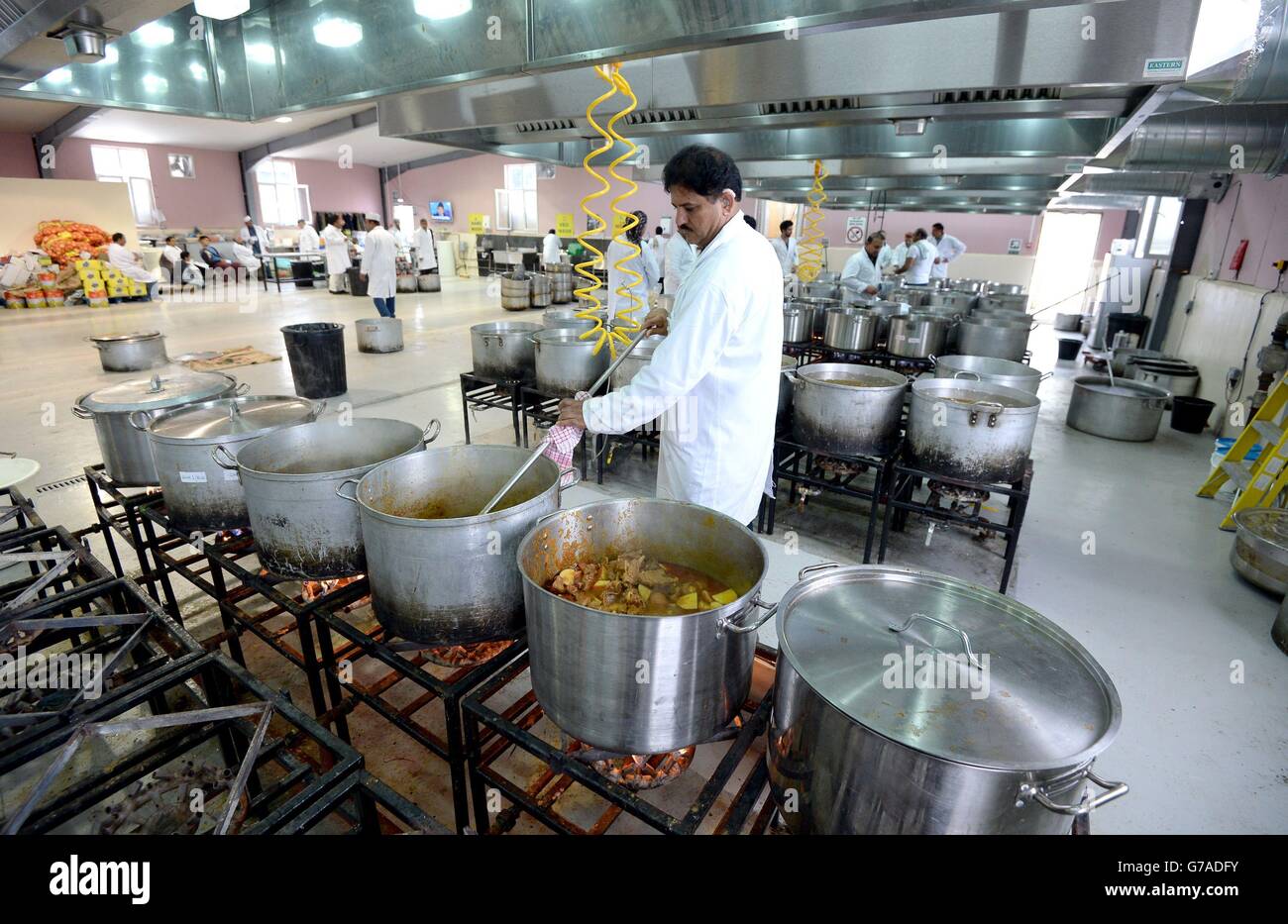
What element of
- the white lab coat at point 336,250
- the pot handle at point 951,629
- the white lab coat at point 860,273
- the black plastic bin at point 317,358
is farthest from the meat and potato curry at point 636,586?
the white lab coat at point 336,250

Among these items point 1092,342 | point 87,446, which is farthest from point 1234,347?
point 87,446

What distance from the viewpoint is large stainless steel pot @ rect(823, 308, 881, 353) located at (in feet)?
16.5

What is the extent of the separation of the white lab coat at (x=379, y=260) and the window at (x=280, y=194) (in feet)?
40.8

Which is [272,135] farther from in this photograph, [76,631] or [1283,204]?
[1283,204]

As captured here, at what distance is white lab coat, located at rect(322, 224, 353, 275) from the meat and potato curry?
12193 mm

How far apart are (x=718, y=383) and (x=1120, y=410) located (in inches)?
206

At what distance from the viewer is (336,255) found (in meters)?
12.1

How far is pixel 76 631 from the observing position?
7.80 ft

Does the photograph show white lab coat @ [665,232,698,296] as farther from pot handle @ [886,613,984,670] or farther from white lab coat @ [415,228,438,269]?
white lab coat @ [415,228,438,269]

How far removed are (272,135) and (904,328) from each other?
18291 mm

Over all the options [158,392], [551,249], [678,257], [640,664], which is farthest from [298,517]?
[551,249]

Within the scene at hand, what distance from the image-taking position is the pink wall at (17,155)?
13938mm

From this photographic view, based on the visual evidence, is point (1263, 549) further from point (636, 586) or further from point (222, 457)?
point (222, 457)
